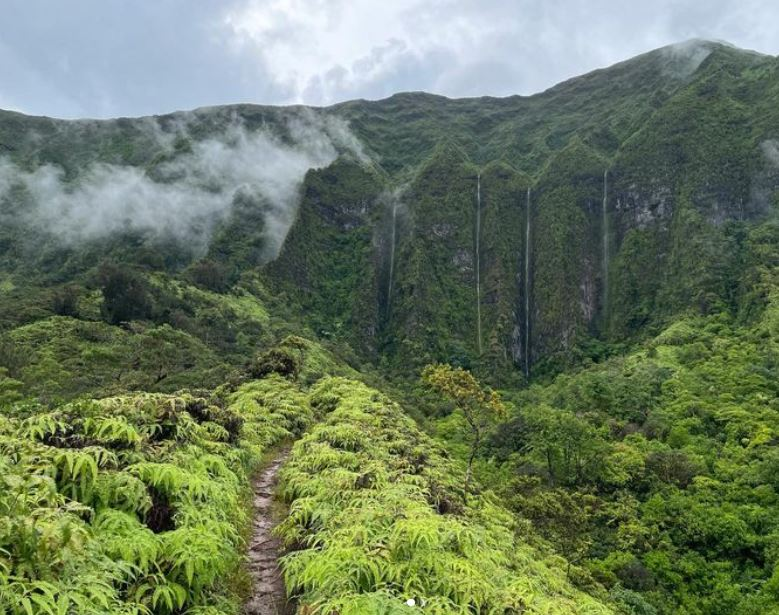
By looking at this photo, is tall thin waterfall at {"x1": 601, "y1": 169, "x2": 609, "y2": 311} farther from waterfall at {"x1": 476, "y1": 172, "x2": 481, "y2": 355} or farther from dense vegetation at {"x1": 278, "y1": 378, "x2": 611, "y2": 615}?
dense vegetation at {"x1": 278, "y1": 378, "x2": 611, "y2": 615}

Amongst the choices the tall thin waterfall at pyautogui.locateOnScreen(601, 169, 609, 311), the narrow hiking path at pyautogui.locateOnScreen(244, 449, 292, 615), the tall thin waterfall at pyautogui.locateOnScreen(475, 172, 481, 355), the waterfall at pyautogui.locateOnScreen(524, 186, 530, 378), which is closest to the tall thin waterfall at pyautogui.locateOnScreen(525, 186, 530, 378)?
the waterfall at pyautogui.locateOnScreen(524, 186, 530, 378)

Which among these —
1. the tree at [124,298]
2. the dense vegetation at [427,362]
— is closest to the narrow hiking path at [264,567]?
the dense vegetation at [427,362]

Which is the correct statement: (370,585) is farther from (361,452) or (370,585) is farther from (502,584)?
(361,452)

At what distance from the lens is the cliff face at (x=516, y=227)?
9912 cm

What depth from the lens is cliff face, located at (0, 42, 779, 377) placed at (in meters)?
99.1

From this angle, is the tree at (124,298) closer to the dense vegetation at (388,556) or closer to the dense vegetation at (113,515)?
the dense vegetation at (388,556)

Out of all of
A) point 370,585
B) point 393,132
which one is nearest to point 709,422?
point 370,585

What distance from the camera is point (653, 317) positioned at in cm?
9138

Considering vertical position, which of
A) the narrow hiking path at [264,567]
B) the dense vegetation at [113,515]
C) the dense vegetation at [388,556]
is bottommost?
the narrow hiking path at [264,567]

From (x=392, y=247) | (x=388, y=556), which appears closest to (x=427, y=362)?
(x=392, y=247)

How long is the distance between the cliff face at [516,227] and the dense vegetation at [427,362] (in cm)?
72

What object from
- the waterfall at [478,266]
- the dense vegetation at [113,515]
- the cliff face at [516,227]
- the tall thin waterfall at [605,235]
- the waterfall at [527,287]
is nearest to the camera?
the dense vegetation at [113,515]

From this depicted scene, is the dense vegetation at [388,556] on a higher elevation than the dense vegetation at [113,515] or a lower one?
lower

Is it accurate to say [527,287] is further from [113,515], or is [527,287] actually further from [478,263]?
[113,515]
